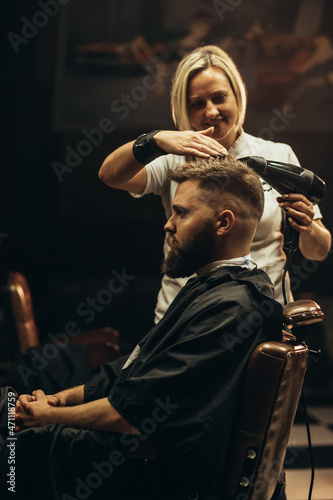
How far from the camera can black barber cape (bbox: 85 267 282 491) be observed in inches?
51.5

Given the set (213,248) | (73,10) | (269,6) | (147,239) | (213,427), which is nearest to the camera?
(213,427)

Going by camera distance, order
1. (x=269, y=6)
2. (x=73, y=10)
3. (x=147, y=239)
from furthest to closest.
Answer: (x=147, y=239), (x=269, y=6), (x=73, y=10)

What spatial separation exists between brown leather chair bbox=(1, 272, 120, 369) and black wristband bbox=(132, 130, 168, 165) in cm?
113

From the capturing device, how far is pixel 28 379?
1892 millimetres

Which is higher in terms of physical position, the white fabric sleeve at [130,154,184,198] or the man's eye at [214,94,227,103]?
the man's eye at [214,94,227,103]

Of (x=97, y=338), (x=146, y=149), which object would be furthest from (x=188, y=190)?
(x=97, y=338)

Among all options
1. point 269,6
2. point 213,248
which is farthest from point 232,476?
point 269,6

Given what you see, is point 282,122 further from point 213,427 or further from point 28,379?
point 213,427

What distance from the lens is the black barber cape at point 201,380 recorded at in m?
1.31

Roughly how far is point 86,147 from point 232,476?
324 centimetres

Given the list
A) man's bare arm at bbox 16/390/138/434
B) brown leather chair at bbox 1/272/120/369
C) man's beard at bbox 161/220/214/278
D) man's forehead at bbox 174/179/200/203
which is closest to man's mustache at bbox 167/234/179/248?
man's beard at bbox 161/220/214/278

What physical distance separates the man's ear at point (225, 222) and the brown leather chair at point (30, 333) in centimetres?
121

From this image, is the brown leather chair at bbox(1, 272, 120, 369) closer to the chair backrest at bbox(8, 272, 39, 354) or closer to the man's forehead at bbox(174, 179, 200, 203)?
the chair backrest at bbox(8, 272, 39, 354)

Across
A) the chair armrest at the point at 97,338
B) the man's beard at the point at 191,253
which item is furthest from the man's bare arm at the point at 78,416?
the chair armrest at the point at 97,338
